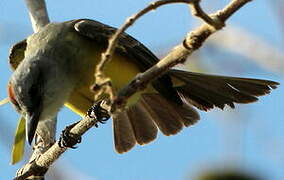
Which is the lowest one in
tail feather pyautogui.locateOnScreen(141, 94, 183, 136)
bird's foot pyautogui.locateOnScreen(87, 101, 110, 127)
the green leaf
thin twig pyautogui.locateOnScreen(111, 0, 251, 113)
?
tail feather pyautogui.locateOnScreen(141, 94, 183, 136)

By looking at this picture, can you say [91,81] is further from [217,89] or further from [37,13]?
[217,89]

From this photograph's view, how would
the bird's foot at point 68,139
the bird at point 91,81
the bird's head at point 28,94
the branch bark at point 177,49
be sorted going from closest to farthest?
the branch bark at point 177,49
the bird's foot at point 68,139
the bird's head at point 28,94
the bird at point 91,81

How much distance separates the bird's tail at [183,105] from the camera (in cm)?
438

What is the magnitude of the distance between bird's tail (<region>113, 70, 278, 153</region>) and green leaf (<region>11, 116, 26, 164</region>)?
32.9 inches

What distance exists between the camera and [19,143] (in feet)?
14.5

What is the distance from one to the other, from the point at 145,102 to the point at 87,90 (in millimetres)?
782

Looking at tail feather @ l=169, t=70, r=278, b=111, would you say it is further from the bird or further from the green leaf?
the green leaf

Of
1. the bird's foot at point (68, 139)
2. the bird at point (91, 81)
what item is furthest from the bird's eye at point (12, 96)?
the bird's foot at point (68, 139)

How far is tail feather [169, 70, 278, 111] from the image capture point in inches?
170

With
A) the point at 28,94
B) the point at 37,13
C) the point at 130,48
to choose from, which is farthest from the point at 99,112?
the point at 37,13

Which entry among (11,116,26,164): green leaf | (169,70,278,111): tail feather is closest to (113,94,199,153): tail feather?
(169,70,278,111): tail feather

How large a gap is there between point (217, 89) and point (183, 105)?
0.43m

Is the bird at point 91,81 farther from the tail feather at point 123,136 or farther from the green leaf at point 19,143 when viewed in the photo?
the green leaf at point 19,143

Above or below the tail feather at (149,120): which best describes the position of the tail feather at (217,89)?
above
